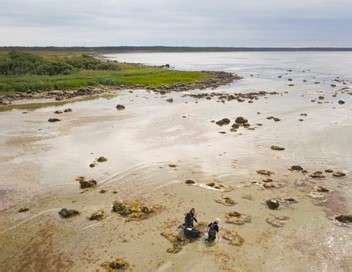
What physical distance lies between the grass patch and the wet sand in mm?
26924

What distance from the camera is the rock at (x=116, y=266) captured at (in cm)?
2153

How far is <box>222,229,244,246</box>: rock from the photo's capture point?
78.8 feet

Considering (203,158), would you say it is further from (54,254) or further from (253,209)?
(54,254)

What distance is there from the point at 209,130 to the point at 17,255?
33.1 metres

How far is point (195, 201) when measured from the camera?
29.8 metres

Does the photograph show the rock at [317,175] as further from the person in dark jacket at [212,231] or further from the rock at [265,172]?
the person in dark jacket at [212,231]

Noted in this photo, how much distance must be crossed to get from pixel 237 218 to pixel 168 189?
6376 mm

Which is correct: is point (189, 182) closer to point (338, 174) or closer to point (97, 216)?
point (97, 216)

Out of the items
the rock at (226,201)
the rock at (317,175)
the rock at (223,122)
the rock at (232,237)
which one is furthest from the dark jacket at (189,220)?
the rock at (223,122)

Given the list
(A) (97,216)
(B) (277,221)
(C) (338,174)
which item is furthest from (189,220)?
(C) (338,174)

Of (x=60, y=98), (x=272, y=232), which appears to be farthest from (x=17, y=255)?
(x=60, y=98)

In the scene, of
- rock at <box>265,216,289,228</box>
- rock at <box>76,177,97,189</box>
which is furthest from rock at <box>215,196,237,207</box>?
rock at <box>76,177,97,189</box>

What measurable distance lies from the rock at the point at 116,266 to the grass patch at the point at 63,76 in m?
66.0

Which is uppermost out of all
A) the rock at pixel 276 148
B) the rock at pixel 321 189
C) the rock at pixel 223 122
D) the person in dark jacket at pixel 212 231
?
the person in dark jacket at pixel 212 231
